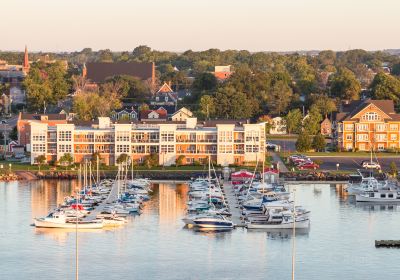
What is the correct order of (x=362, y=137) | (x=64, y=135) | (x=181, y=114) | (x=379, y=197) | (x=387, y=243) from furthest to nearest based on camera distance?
(x=181, y=114), (x=362, y=137), (x=64, y=135), (x=379, y=197), (x=387, y=243)

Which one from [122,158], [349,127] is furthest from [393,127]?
[122,158]

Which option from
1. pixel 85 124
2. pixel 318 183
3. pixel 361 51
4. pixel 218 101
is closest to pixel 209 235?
pixel 318 183

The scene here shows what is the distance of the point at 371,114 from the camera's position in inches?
1993

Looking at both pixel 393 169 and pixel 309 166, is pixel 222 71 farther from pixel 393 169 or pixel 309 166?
pixel 393 169

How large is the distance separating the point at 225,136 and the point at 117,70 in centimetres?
2922

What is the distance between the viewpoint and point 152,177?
139ft

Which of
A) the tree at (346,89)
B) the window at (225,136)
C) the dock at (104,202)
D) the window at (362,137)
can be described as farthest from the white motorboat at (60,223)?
the tree at (346,89)

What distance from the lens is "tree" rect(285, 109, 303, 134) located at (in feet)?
183

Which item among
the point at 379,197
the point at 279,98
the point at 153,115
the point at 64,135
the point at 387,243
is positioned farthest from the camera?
the point at 279,98

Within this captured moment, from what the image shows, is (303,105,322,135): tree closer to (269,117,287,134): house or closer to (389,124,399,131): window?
(269,117,287,134): house

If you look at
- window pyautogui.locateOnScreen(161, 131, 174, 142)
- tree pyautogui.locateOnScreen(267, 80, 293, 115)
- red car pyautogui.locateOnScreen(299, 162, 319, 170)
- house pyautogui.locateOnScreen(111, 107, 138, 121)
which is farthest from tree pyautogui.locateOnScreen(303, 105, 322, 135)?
window pyautogui.locateOnScreen(161, 131, 174, 142)

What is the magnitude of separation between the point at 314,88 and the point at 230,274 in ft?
136

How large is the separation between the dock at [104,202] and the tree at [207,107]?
16446 millimetres

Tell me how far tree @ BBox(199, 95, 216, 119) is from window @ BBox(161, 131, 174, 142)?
11126 mm
